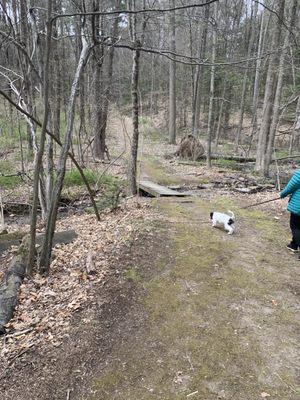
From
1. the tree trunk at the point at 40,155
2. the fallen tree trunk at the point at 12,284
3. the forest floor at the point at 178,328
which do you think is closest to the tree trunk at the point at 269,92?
the forest floor at the point at 178,328

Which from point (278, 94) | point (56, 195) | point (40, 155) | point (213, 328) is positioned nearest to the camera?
point (213, 328)

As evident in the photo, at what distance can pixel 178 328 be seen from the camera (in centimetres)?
431

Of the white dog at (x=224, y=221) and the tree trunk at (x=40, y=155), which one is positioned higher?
the tree trunk at (x=40, y=155)

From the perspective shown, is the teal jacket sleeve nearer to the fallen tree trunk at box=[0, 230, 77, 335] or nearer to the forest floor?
the forest floor

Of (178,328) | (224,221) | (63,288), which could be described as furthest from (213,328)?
(224,221)

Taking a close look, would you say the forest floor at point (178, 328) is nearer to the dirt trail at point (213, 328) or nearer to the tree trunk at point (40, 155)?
the dirt trail at point (213, 328)

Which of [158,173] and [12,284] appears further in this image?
[158,173]

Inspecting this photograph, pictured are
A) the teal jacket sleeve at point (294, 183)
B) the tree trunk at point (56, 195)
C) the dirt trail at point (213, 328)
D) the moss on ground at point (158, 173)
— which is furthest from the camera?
the moss on ground at point (158, 173)

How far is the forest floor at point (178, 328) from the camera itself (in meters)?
3.48

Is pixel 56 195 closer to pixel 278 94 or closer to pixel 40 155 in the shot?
pixel 40 155

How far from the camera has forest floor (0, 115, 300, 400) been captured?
3.48 meters

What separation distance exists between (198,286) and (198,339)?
1.22 meters

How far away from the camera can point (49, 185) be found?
291 inches

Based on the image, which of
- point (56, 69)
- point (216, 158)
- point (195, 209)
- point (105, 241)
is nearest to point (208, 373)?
point (105, 241)
